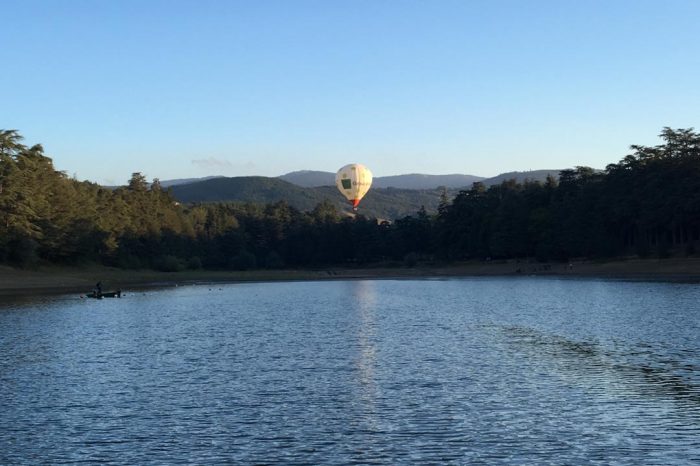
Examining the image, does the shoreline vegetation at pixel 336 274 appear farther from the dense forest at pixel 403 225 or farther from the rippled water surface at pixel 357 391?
the rippled water surface at pixel 357 391

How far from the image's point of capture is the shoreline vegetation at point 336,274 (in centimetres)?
10462

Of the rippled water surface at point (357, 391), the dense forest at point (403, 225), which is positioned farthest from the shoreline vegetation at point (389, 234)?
the rippled water surface at point (357, 391)

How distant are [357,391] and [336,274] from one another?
141 metres

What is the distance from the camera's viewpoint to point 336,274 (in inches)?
6590

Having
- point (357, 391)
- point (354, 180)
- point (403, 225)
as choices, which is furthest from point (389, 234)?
point (357, 391)

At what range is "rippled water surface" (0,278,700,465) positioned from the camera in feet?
61.5

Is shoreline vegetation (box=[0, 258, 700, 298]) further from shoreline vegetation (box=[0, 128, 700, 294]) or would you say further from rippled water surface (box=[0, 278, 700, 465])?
rippled water surface (box=[0, 278, 700, 465])

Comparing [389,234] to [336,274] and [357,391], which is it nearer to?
[336,274]

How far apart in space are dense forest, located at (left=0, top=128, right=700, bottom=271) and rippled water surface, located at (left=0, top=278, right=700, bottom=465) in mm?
69829

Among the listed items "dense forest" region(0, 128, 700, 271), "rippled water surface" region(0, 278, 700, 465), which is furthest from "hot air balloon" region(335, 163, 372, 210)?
"rippled water surface" region(0, 278, 700, 465)

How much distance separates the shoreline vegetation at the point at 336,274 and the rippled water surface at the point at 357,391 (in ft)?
175

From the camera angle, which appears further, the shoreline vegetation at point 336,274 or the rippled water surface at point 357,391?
the shoreline vegetation at point 336,274

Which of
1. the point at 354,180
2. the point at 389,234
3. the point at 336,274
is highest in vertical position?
the point at 354,180

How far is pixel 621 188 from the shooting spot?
12812 cm
